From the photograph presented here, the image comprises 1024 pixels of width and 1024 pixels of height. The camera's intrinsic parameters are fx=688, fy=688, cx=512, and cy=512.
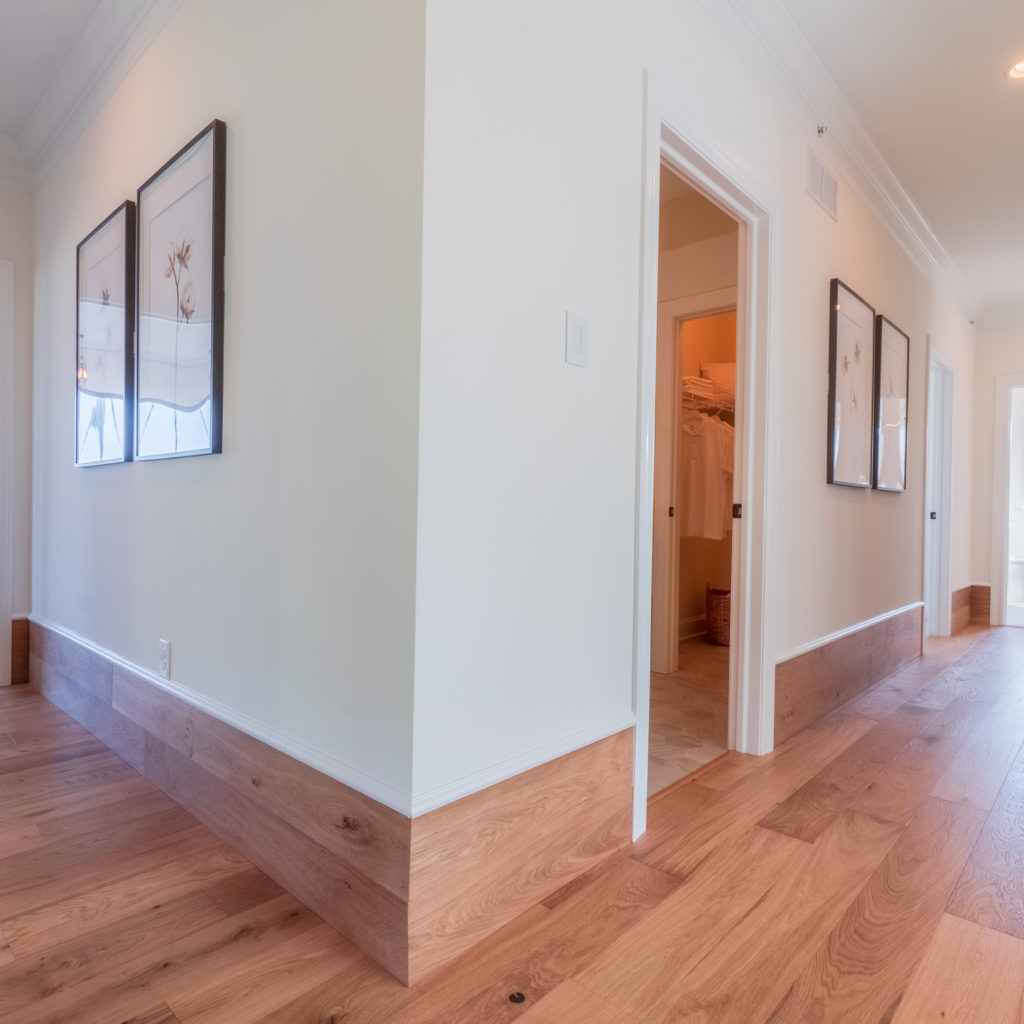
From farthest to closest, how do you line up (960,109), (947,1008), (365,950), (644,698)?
1. (960,109)
2. (644,698)
3. (365,950)
4. (947,1008)

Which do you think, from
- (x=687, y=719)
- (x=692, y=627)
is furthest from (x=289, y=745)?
(x=692, y=627)

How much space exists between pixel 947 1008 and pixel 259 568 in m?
1.62

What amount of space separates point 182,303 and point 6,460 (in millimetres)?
1924

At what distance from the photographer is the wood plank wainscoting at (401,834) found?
4.20ft

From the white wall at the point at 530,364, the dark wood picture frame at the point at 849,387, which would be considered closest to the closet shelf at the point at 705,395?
the dark wood picture frame at the point at 849,387

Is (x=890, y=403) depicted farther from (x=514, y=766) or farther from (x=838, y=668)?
(x=514, y=766)

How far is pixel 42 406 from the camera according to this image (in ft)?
10.5

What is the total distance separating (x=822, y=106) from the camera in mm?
2711

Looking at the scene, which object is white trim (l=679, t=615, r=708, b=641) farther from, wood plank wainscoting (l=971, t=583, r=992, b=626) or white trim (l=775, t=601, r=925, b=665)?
wood plank wainscoting (l=971, t=583, r=992, b=626)

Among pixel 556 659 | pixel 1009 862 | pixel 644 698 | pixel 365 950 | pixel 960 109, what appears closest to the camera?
pixel 365 950

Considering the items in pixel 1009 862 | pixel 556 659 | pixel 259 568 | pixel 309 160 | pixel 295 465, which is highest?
pixel 309 160

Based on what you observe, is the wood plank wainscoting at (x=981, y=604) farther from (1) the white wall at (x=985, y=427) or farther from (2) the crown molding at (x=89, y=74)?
(2) the crown molding at (x=89, y=74)

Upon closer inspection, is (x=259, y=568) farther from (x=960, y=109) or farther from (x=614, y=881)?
(x=960, y=109)

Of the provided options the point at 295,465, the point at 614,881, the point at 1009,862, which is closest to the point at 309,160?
the point at 295,465
